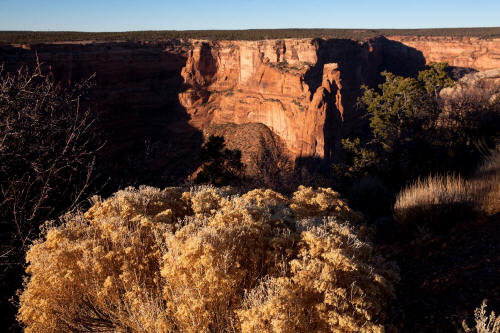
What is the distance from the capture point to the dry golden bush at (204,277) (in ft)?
10.7

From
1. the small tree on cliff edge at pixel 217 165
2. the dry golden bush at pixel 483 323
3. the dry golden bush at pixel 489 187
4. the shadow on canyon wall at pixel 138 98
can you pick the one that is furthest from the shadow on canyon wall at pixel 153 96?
the dry golden bush at pixel 483 323

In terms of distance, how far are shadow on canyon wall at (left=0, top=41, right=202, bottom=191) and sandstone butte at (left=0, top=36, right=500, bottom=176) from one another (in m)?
0.12

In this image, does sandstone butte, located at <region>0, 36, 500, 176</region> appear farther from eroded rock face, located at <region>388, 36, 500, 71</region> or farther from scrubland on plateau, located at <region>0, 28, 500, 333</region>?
eroded rock face, located at <region>388, 36, 500, 71</region>

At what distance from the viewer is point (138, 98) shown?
1640 inches

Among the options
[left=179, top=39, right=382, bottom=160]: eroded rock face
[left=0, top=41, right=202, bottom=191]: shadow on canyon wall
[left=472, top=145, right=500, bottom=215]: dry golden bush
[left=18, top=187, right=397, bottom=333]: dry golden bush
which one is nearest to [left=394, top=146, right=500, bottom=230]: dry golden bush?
[left=472, top=145, right=500, bottom=215]: dry golden bush

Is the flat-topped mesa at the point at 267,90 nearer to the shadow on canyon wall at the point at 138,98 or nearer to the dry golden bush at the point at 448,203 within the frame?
the shadow on canyon wall at the point at 138,98

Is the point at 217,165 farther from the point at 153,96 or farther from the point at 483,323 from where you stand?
the point at 153,96

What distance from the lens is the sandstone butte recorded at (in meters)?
36.4

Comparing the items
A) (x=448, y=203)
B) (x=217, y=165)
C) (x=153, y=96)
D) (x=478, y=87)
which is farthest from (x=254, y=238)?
(x=153, y=96)

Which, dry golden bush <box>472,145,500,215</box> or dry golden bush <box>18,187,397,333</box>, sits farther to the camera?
dry golden bush <box>472,145,500,215</box>

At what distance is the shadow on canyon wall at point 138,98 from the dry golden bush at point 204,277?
28716 mm

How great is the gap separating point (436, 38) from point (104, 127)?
63881 millimetres

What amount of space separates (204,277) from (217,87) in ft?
142

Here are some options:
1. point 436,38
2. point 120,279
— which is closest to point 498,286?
point 120,279
